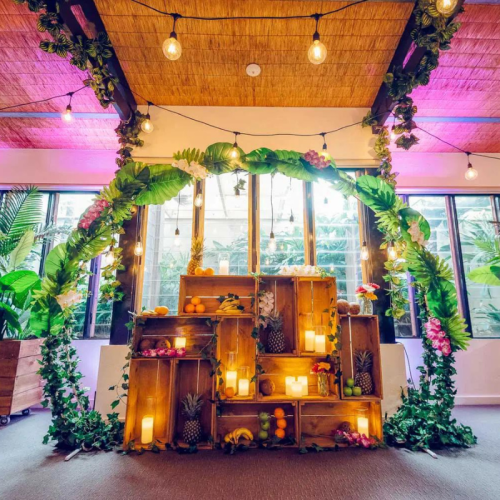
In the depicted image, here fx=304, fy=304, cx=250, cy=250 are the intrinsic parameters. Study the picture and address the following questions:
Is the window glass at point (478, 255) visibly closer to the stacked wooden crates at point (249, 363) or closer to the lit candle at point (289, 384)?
the stacked wooden crates at point (249, 363)

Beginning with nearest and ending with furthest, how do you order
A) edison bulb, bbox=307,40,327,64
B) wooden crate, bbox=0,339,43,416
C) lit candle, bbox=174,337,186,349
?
1. edison bulb, bbox=307,40,327,64
2. lit candle, bbox=174,337,186,349
3. wooden crate, bbox=0,339,43,416

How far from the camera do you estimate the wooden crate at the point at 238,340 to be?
3.15m

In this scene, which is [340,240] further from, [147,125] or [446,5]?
[147,125]

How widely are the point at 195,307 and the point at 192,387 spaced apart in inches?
32.2

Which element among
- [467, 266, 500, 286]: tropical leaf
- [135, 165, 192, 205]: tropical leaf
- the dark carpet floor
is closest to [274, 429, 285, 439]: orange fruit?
the dark carpet floor

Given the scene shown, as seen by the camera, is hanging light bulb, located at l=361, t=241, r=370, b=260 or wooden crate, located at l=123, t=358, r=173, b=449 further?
hanging light bulb, located at l=361, t=241, r=370, b=260

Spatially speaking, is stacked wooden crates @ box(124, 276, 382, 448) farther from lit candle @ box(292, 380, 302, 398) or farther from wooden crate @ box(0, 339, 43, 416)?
wooden crate @ box(0, 339, 43, 416)

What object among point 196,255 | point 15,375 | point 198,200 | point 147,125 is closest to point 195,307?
point 196,255

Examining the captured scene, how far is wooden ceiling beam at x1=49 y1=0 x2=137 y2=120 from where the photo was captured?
9.39 feet

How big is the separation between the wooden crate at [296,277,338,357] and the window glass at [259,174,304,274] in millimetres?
687

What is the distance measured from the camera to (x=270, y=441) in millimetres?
2803

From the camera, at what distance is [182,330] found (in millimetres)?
3209

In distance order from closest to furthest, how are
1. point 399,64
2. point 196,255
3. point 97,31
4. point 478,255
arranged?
point 97,31 → point 196,255 → point 399,64 → point 478,255

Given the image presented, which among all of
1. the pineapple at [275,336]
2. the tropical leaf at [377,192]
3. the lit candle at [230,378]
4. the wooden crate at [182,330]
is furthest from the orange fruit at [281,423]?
the tropical leaf at [377,192]
